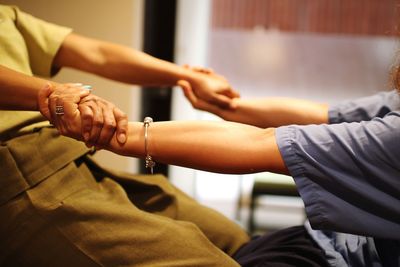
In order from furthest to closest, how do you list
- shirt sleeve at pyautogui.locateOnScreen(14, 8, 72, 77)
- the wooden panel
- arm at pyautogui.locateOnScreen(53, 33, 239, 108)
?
the wooden panel → arm at pyautogui.locateOnScreen(53, 33, 239, 108) → shirt sleeve at pyautogui.locateOnScreen(14, 8, 72, 77)

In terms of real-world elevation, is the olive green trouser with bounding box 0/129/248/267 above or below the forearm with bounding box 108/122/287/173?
below

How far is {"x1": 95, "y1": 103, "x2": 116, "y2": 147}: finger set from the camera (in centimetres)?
75

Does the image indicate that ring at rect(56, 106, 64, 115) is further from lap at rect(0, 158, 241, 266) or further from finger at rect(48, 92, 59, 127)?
lap at rect(0, 158, 241, 266)

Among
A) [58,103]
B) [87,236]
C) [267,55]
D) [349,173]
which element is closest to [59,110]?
[58,103]

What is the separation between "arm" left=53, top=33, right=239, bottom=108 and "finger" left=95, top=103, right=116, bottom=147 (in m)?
0.49

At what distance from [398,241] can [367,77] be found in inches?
132

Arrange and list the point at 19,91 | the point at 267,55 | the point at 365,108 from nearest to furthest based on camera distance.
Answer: the point at 19,91 < the point at 365,108 < the point at 267,55

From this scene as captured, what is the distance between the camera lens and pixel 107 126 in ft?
2.45

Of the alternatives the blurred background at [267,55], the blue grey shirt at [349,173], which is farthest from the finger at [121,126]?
the blurred background at [267,55]

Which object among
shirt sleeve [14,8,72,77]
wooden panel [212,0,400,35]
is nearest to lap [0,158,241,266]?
shirt sleeve [14,8,72,77]

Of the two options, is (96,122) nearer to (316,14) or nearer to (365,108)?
(365,108)

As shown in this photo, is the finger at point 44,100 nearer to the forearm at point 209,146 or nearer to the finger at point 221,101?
the forearm at point 209,146

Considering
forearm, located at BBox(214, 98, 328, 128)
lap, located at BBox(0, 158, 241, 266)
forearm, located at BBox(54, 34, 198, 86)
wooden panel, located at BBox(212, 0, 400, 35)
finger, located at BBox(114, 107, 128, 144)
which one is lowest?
lap, located at BBox(0, 158, 241, 266)

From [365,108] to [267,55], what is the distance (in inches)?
114
